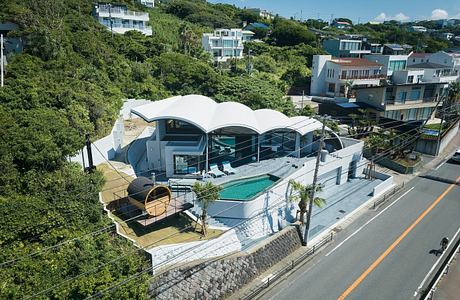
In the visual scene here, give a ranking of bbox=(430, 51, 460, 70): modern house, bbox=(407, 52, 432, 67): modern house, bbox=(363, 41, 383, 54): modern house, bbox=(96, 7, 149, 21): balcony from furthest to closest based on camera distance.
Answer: bbox=(363, 41, 383, 54): modern house
bbox=(407, 52, 432, 67): modern house
bbox=(430, 51, 460, 70): modern house
bbox=(96, 7, 149, 21): balcony

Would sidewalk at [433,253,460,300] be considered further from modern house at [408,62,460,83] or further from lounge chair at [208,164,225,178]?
modern house at [408,62,460,83]

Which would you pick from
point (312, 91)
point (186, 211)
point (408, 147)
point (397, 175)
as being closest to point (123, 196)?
point (186, 211)

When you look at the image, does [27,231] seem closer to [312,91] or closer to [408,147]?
[408,147]

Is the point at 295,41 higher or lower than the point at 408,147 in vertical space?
higher

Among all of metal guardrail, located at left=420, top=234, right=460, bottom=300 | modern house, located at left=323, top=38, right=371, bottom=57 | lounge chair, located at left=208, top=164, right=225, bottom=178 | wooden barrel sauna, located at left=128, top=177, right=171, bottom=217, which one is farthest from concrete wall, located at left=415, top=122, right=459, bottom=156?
modern house, located at left=323, top=38, right=371, bottom=57

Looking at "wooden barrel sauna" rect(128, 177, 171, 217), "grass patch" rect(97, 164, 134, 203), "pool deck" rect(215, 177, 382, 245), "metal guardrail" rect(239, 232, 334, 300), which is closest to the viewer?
"metal guardrail" rect(239, 232, 334, 300)

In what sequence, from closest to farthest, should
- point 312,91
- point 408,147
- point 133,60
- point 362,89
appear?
point 408,147
point 362,89
point 133,60
point 312,91

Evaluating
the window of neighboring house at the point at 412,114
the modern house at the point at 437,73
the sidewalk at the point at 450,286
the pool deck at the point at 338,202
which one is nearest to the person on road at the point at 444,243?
the sidewalk at the point at 450,286
